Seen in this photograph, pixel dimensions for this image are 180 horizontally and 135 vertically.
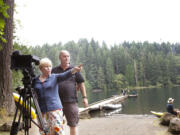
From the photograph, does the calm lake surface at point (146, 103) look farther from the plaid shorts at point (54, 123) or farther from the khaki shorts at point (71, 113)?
the plaid shorts at point (54, 123)

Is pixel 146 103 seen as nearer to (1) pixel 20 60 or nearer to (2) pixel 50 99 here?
(2) pixel 50 99

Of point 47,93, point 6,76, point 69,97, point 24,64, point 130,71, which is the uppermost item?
point 24,64

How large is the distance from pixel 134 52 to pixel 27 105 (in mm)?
→ 81985

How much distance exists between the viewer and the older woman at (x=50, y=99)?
2232 millimetres

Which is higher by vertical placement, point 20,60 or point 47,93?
point 20,60

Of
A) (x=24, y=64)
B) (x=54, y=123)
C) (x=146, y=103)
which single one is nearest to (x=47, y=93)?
(x=54, y=123)

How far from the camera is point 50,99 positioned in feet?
7.45

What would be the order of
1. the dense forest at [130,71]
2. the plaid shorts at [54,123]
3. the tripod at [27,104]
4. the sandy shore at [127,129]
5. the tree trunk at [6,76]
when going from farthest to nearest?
the dense forest at [130,71] < the tree trunk at [6,76] < the sandy shore at [127,129] < the plaid shorts at [54,123] < the tripod at [27,104]

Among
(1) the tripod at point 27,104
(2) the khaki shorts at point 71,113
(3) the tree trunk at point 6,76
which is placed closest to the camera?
(1) the tripod at point 27,104

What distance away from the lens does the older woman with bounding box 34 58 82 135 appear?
223 cm

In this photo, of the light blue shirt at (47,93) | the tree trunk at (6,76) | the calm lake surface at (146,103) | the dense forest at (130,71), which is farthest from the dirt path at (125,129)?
the dense forest at (130,71)

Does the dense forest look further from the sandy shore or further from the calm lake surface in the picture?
the sandy shore

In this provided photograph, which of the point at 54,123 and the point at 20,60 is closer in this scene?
the point at 20,60

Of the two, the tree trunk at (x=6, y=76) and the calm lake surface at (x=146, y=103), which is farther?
the calm lake surface at (x=146, y=103)
